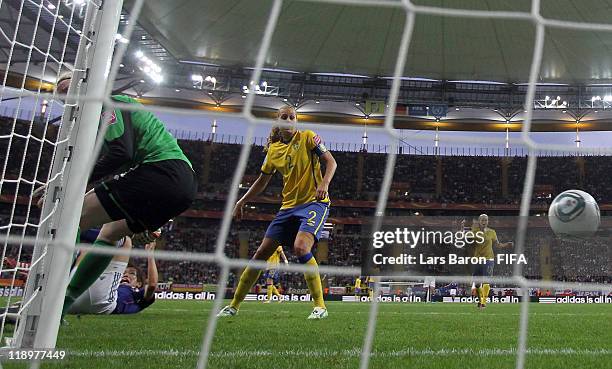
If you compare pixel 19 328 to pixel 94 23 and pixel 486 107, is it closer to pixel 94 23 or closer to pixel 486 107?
pixel 94 23

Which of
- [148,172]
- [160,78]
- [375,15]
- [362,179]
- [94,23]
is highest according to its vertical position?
[375,15]

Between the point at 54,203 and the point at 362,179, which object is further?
the point at 362,179

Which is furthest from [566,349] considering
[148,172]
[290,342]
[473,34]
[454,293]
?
[473,34]

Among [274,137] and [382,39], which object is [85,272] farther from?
[382,39]

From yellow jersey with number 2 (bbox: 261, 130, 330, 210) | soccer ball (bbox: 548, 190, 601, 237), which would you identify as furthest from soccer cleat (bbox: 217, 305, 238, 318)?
soccer ball (bbox: 548, 190, 601, 237)

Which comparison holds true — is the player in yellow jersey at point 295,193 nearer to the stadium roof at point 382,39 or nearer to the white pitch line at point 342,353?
the white pitch line at point 342,353

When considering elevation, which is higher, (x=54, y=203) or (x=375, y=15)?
(x=375, y=15)

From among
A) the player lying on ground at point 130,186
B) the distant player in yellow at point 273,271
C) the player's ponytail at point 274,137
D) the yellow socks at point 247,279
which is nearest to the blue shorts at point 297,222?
the yellow socks at point 247,279

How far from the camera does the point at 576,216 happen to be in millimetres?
5602

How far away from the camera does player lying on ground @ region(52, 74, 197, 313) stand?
2363 mm

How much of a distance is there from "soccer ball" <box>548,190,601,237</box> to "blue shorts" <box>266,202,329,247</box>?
3.14m

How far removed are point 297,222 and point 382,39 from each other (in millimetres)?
14480

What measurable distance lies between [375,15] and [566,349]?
14086 millimetres

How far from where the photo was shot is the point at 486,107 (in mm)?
22578
